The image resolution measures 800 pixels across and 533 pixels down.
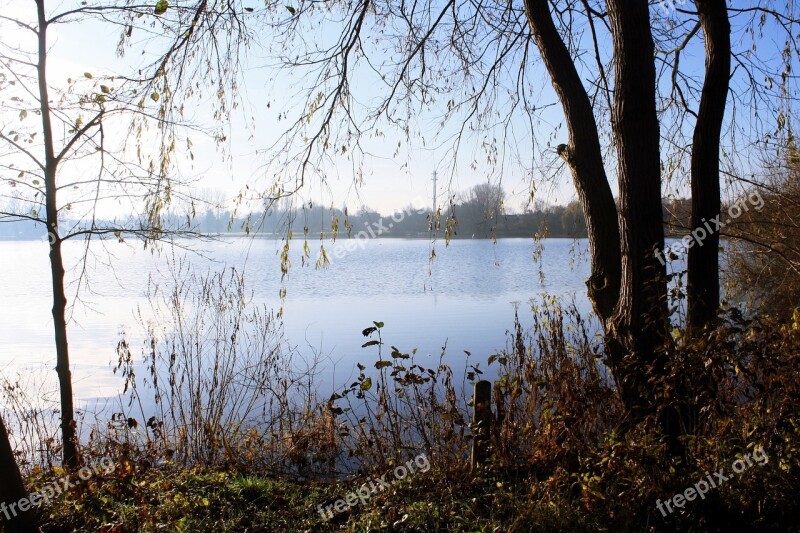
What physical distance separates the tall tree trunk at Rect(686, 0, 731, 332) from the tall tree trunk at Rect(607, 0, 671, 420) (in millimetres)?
339

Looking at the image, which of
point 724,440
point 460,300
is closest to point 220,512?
point 724,440

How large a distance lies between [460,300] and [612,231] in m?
10.5

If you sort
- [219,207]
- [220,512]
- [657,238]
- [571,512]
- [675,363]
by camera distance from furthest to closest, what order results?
A: [219,207] < [657,238] < [220,512] < [675,363] < [571,512]

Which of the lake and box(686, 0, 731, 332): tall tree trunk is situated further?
the lake

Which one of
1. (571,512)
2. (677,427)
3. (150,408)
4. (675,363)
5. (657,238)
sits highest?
(657,238)

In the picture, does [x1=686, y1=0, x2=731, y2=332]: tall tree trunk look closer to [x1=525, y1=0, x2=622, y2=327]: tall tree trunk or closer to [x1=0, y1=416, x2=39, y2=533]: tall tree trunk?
[x1=525, y1=0, x2=622, y2=327]: tall tree trunk

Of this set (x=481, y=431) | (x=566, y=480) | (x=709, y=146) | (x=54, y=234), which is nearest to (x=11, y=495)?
(x=54, y=234)

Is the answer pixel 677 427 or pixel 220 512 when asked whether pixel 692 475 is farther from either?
pixel 220 512

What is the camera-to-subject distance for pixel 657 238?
4.23 meters
